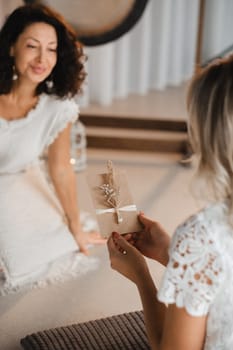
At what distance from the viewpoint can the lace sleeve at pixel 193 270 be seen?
0.96 metres

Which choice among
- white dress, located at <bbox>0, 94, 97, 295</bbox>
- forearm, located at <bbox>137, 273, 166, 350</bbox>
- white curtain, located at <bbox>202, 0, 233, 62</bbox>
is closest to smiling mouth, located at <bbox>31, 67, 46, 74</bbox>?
white dress, located at <bbox>0, 94, 97, 295</bbox>

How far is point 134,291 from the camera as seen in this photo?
77.6 inches

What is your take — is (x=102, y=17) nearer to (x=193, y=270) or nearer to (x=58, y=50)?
(x=58, y=50)

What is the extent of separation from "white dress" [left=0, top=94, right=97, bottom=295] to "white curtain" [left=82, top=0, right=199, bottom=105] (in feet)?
5.41

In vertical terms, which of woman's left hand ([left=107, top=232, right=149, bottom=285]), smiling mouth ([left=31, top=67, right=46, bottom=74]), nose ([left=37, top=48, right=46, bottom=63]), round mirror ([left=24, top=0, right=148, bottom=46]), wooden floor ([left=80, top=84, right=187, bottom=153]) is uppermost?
round mirror ([left=24, top=0, right=148, bottom=46])

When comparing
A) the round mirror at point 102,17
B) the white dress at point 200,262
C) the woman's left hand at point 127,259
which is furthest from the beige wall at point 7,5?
the white dress at point 200,262

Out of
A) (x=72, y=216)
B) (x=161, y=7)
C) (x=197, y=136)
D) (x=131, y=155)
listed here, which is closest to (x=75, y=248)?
(x=72, y=216)

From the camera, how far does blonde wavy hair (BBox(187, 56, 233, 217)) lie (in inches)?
35.9

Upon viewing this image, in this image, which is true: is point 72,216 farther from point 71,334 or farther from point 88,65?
point 88,65

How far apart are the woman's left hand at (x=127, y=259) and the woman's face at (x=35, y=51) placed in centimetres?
82

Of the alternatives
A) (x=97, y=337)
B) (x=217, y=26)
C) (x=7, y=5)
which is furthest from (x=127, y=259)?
(x=217, y=26)

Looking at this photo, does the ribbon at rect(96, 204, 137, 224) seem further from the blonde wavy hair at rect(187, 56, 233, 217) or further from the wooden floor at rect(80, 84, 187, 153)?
the wooden floor at rect(80, 84, 187, 153)

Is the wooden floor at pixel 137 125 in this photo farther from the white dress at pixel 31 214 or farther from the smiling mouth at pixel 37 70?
the smiling mouth at pixel 37 70

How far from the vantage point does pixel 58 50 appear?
2000 millimetres
